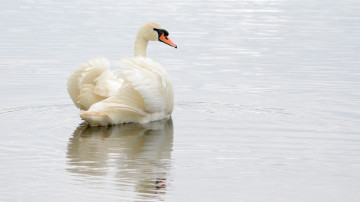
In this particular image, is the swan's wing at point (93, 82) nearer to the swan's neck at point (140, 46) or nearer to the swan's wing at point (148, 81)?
the swan's wing at point (148, 81)

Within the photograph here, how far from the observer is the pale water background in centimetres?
874

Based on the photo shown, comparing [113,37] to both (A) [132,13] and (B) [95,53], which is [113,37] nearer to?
(B) [95,53]

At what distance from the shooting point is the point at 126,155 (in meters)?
10.2

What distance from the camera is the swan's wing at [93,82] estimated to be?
1240 centimetres

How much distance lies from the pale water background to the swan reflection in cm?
2

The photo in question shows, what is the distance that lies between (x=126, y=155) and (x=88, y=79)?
2545mm

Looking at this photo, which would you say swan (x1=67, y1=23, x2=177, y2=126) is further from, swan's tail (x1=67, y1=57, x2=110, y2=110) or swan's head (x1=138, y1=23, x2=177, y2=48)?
swan's head (x1=138, y1=23, x2=177, y2=48)

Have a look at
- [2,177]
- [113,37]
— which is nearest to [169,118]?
[2,177]

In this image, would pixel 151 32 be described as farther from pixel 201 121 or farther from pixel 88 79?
pixel 201 121

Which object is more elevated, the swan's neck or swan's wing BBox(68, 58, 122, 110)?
the swan's neck

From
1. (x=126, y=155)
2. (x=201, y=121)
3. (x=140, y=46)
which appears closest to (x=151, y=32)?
(x=140, y=46)

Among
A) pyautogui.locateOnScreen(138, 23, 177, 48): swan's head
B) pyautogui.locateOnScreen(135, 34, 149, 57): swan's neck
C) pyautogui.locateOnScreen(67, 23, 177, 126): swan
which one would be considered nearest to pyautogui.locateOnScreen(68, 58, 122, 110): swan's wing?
pyautogui.locateOnScreen(67, 23, 177, 126): swan

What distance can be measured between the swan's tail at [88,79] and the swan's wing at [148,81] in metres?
0.47

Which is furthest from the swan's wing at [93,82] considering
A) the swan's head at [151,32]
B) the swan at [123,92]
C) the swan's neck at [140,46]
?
the swan's head at [151,32]
